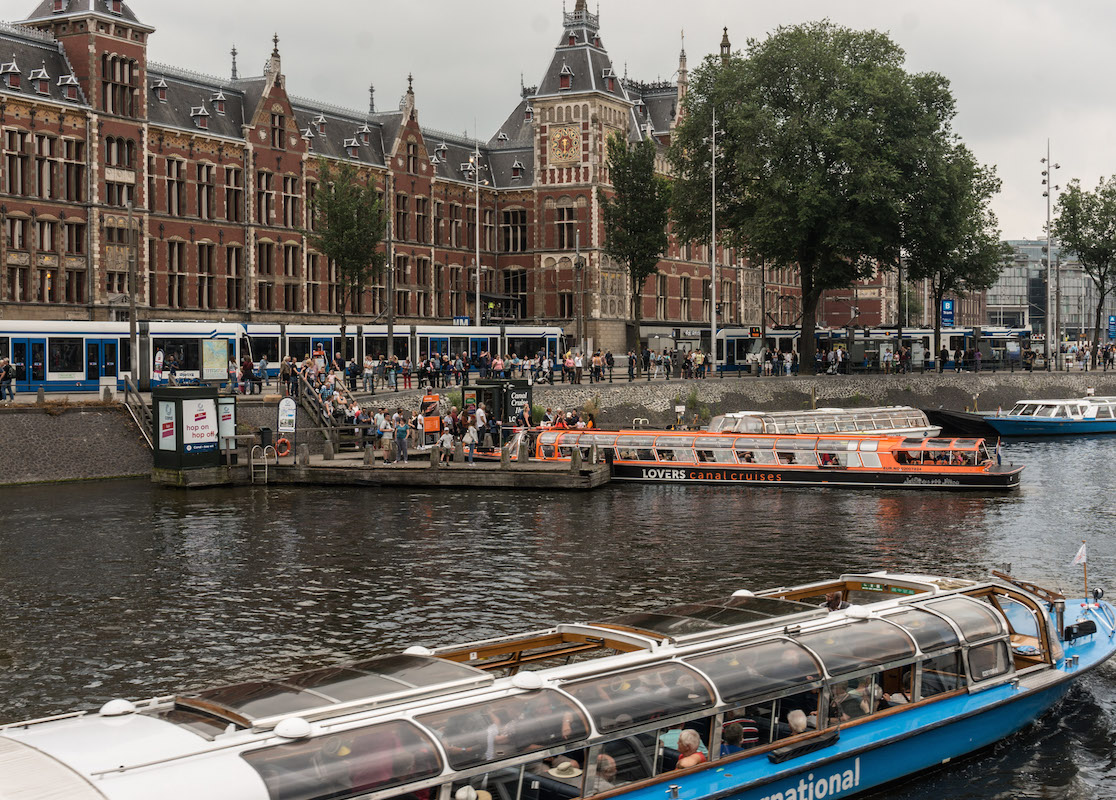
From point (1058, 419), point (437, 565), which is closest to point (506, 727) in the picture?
point (437, 565)

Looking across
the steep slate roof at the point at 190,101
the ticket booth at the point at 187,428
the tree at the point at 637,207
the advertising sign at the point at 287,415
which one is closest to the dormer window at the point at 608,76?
the tree at the point at 637,207

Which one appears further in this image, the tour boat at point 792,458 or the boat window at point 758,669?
the tour boat at point 792,458

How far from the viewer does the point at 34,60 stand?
64188 millimetres

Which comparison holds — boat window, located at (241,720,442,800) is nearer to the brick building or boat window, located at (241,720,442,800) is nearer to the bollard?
the bollard

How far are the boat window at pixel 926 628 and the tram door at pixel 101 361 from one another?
4301 cm

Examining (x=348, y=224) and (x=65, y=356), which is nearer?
(x=65, y=356)

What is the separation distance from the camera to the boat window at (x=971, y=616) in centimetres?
1640

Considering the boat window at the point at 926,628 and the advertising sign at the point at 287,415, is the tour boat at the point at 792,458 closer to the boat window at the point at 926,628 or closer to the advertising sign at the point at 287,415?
the advertising sign at the point at 287,415

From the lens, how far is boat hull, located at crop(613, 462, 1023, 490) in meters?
42.2

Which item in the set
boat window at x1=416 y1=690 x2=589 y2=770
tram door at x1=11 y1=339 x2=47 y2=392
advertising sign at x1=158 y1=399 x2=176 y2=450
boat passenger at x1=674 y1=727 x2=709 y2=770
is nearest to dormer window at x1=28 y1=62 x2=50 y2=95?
tram door at x1=11 y1=339 x2=47 y2=392

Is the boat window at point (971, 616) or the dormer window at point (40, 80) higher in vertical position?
the dormer window at point (40, 80)

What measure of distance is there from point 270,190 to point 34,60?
16.4 metres

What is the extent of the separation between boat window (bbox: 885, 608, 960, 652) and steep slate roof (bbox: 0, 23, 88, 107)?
58.3 m

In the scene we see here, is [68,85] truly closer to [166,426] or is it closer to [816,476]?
[166,426]
